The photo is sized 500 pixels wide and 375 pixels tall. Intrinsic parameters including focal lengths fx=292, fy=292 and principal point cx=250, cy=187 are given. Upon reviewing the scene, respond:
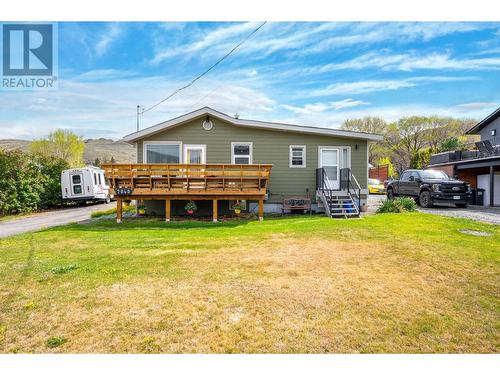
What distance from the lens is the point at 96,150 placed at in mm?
38594

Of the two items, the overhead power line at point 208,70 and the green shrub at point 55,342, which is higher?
the overhead power line at point 208,70

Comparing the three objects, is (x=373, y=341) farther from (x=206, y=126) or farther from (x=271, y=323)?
(x=206, y=126)

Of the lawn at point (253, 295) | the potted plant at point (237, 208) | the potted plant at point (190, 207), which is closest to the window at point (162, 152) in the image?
the potted plant at point (190, 207)

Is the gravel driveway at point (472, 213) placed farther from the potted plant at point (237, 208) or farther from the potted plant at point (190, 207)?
the potted plant at point (190, 207)

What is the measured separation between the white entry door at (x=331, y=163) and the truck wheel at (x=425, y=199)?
467 centimetres

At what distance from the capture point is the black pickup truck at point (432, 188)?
500 inches

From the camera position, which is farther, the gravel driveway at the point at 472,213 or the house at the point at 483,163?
the house at the point at 483,163

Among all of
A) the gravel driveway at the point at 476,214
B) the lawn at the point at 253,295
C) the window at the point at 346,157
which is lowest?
the lawn at the point at 253,295

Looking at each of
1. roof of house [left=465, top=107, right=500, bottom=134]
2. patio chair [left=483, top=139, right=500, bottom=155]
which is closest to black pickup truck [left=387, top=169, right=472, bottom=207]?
patio chair [left=483, top=139, right=500, bottom=155]

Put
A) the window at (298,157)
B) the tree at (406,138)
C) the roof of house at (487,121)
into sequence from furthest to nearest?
the tree at (406,138) → the roof of house at (487,121) → the window at (298,157)
